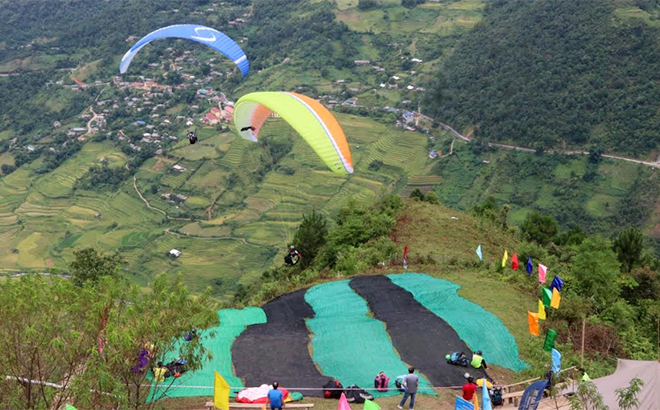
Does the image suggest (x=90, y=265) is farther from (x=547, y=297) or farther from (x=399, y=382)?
(x=547, y=297)

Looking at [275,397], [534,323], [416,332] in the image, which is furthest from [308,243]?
[275,397]

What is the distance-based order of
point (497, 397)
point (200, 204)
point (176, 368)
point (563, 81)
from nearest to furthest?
1. point (176, 368)
2. point (497, 397)
3. point (200, 204)
4. point (563, 81)

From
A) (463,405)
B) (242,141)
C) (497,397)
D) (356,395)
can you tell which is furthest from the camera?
(242,141)

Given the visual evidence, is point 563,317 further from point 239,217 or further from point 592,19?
point 592,19

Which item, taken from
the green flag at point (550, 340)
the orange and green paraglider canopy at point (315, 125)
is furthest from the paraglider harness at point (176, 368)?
the green flag at point (550, 340)

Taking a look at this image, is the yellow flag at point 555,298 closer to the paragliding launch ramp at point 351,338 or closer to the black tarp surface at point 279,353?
the paragliding launch ramp at point 351,338

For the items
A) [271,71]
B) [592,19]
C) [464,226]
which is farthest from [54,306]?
[271,71]

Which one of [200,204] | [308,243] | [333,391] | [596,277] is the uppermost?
[333,391]
